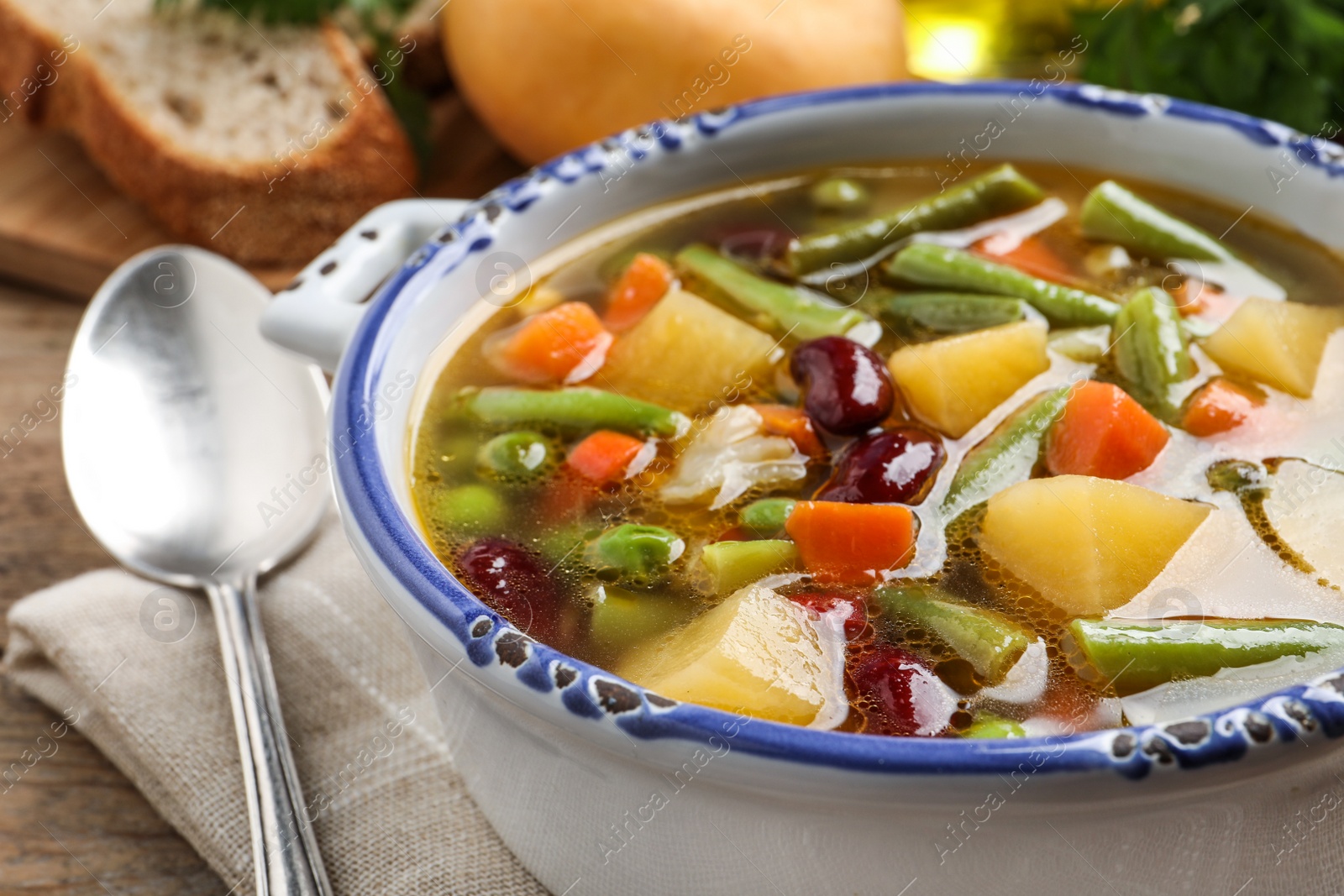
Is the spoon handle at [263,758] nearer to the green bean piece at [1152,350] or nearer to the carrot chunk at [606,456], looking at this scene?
the carrot chunk at [606,456]

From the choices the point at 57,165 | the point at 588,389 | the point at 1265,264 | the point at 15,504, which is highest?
the point at 1265,264

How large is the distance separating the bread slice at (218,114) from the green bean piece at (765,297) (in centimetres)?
142

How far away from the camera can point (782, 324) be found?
2.50 metres

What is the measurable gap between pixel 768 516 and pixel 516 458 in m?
0.47

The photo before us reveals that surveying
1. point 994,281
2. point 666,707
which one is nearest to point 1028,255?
point 994,281

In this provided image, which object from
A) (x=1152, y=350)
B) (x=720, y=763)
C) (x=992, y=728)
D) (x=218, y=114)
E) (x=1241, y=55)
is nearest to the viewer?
(x=720, y=763)

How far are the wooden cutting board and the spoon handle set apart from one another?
1.37 meters

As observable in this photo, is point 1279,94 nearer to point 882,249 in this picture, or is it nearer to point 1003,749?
point 882,249

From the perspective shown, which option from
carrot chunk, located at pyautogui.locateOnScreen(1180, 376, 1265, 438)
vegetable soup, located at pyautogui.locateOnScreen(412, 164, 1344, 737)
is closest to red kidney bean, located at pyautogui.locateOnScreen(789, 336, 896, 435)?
vegetable soup, located at pyautogui.locateOnScreen(412, 164, 1344, 737)

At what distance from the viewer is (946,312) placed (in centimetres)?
248

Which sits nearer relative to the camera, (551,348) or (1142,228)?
(551,348)

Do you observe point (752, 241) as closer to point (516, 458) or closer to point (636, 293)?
point (636, 293)

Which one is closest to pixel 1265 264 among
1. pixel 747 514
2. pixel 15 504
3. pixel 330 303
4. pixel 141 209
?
pixel 747 514

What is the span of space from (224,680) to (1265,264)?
2.18 m
